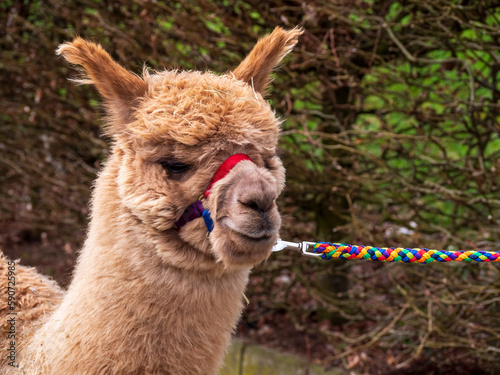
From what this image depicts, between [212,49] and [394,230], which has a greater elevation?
[212,49]

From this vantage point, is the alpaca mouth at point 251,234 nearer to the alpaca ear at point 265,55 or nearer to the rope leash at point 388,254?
the rope leash at point 388,254

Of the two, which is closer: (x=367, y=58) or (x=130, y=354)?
(x=130, y=354)

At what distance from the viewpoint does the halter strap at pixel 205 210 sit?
6.84 ft

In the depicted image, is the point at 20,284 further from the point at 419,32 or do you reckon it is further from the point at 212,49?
the point at 419,32

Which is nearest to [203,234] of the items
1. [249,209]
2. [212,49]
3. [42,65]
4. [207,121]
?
[249,209]

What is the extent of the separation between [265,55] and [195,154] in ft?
2.37

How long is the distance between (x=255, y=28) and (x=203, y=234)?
325cm

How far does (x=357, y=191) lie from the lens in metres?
4.68

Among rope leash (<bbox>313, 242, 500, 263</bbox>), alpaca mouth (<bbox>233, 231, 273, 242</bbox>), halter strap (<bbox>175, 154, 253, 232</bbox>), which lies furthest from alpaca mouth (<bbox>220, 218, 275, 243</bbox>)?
rope leash (<bbox>313, 242, 500, 263</bbox>)

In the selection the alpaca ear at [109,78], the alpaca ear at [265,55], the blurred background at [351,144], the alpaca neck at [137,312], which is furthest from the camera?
the blurred background at [351,144]

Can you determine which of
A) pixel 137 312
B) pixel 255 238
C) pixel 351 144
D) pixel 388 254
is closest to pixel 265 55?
pixel 255 238

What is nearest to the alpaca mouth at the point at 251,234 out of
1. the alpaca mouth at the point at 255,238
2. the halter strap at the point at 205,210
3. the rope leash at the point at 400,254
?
the alpaca mouth at the point at 255,238

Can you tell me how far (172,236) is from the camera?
7.04ft

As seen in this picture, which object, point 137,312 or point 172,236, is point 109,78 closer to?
point 172,236
